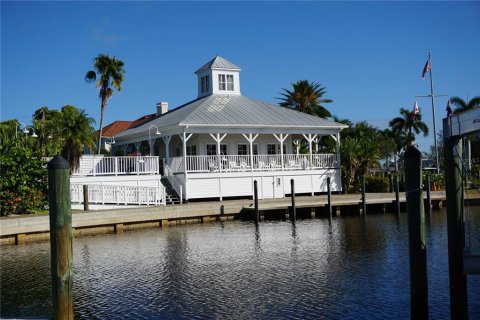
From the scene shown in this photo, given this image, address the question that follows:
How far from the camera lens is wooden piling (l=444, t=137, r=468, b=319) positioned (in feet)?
31.1

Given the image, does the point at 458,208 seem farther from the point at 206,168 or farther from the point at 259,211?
the point at 206,168

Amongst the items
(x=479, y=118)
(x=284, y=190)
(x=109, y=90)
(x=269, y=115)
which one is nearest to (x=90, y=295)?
(x=479, y=118)

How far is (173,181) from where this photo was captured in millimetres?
34000

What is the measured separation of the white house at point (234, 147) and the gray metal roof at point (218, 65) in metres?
0.08

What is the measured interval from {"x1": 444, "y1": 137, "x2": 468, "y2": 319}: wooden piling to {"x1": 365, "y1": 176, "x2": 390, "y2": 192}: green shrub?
3076 cm

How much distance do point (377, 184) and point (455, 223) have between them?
31.3m

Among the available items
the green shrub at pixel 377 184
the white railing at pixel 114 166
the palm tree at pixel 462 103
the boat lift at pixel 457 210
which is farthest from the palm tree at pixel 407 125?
the boat lift at pixel 457 210

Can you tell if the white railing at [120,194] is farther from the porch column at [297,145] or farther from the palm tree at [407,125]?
the palm tree at [407,125]

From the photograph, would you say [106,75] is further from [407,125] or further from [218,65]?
[407,125]

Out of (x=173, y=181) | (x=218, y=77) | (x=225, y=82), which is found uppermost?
(x=218, y=77)

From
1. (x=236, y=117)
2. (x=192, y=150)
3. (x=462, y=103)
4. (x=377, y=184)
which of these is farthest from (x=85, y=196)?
(x=462, y=103)

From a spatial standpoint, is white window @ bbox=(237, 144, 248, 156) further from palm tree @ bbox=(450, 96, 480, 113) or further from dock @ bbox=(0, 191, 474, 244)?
palm tree @ bbox=(450, 96, 480, 113)

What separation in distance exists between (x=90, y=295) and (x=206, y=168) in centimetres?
2037

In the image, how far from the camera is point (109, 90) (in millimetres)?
46062
